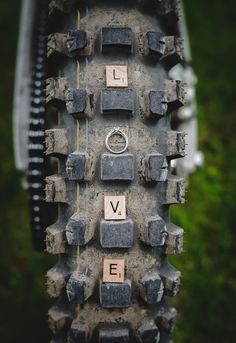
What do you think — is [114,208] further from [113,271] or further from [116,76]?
[116,76]

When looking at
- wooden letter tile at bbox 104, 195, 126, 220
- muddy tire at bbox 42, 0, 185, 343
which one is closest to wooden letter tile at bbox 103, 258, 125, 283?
muddy tire at bbox 42, 0, 185, 343

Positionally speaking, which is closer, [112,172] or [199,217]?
[112,172]

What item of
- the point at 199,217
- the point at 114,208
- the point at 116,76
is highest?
the point at 116,76

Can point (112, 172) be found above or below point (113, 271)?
above

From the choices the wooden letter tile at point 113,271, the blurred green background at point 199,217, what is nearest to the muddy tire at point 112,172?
the wooden letter tile at point 113,271

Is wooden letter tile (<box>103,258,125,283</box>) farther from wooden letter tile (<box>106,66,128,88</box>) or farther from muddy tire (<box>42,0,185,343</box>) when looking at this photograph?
wooden letter tile (<box>106,66,128,88</box>)

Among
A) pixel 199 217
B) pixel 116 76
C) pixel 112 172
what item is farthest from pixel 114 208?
pixel 199 217
